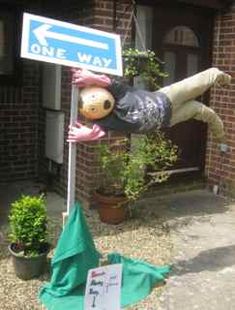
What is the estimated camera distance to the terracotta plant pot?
5570 millimetres

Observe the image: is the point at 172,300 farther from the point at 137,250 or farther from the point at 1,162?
the point at 1,162

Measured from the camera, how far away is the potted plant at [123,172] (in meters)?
5.54

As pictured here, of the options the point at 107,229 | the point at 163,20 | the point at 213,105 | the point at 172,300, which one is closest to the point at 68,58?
the point at 172,300

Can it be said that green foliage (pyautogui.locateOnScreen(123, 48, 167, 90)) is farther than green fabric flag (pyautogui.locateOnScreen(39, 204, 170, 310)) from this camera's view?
Yes

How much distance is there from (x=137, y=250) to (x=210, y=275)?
2.48ft

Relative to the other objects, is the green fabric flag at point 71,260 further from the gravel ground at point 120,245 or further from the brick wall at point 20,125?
the brick wall at point 20,125

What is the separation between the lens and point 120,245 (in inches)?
202

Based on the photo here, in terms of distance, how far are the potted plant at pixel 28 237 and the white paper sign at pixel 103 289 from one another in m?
0.87

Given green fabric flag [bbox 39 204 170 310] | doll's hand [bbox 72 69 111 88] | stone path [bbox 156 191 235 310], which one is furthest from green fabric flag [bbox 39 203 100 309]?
doll's hand [bbox 72 69 111 88]

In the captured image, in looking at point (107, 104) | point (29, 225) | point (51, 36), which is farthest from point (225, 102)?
point (51, 36)

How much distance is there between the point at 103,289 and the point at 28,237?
36.7 inches

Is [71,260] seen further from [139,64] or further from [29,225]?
[139,64]

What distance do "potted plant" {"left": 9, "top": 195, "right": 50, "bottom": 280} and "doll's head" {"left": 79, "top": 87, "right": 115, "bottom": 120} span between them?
34.9 inches

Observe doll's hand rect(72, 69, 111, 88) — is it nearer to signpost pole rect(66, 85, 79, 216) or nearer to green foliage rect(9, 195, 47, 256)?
signpost pole rect(66, 85, 79, 216)
